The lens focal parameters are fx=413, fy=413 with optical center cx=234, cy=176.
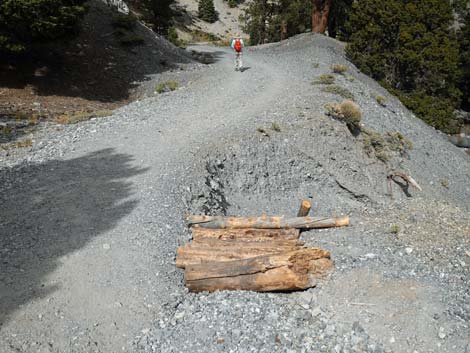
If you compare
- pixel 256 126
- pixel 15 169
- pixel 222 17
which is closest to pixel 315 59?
pixel 256 126

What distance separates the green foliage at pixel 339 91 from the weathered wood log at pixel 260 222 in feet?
34.2

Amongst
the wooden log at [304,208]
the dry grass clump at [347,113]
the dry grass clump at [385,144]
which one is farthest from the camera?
the dry grass clump at [347,113]

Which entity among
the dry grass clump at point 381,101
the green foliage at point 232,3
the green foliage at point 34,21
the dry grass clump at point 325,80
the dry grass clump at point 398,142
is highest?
the green foliage at point 232,3

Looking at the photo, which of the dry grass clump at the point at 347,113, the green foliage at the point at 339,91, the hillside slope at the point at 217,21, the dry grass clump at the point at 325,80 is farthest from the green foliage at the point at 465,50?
the hillside slope at the point at 217,21

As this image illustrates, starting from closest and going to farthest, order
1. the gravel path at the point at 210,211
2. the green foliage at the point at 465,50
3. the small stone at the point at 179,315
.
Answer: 1. the gravel path at the point at 210,211
2. the small stone at the point at 179,315
3. the green foliage at the point at 465,50

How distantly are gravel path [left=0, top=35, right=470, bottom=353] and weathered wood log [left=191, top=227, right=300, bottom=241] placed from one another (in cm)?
52

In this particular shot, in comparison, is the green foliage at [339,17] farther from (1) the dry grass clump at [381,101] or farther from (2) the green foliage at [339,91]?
(2) the green foliage at [339,91]

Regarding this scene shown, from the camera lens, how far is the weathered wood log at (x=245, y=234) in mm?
9688

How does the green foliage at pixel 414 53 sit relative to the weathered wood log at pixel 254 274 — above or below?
above

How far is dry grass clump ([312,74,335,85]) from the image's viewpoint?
70.0ft

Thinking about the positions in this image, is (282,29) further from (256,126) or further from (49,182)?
(49,182)

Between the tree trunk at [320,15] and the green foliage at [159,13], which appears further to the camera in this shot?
the green foliage at [159,13]

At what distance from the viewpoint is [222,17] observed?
237 ft

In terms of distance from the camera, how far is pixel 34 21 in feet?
62.5
